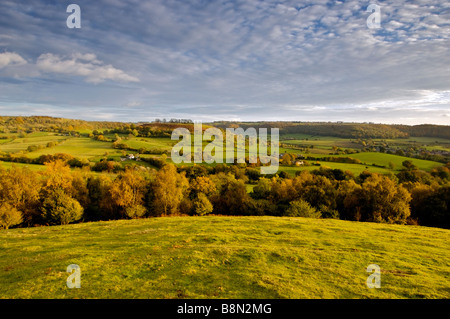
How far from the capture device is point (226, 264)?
1473cm

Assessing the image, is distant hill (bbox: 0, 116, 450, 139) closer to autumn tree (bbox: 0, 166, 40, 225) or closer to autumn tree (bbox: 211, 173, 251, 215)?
autumn tree (bbox: 211, 173, 251, 215)

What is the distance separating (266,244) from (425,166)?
9215 centimetres

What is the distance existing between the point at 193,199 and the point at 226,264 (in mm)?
37264

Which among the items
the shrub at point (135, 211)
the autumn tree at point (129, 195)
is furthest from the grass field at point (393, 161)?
the shrub at point (135, 211)

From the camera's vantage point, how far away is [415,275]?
Result: 1387cm

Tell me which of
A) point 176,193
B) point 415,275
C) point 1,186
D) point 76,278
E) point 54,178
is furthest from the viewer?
point 176,193

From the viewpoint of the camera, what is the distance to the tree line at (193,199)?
3972cm

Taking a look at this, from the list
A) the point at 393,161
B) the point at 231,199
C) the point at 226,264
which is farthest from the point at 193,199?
the point at 393,161

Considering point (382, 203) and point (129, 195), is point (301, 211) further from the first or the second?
point (129, 195)

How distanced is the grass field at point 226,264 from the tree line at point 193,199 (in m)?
16.3

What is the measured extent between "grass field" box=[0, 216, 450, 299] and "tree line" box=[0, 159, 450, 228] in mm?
16290

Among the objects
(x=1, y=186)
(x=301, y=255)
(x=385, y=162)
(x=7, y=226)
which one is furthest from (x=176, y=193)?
(x=385, y=162)

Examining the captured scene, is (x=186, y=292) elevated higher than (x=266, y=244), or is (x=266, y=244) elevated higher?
(x=186, y=292)
